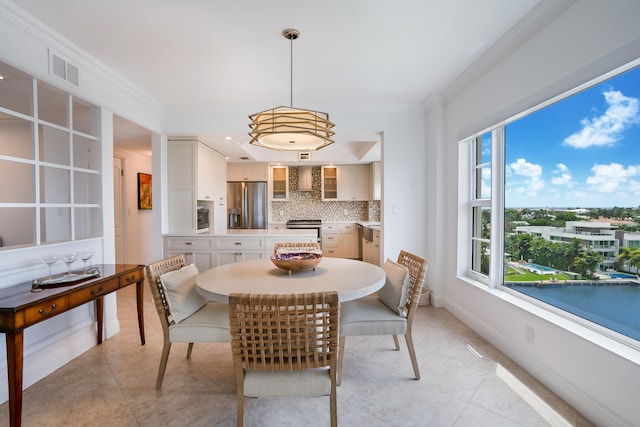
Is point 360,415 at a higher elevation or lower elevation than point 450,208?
lower

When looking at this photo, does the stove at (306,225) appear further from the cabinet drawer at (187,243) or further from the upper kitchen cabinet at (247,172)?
the cabinet drawer at (187,243)

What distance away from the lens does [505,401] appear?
72.5 inches

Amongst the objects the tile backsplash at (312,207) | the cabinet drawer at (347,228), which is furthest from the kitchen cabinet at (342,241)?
the tile backsplash at (312,207)

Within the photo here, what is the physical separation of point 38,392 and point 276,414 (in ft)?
A: 5.28

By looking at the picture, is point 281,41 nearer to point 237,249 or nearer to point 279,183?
point 237,249

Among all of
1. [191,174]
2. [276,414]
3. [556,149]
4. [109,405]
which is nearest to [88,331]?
[109,405]

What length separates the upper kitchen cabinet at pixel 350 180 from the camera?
680cm

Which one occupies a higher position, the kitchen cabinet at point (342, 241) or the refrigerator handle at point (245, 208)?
the refrigerator handle at point (245, 208)

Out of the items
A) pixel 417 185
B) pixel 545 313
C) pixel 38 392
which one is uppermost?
pixel 417 185

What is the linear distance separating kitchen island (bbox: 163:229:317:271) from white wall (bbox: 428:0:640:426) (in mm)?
2296

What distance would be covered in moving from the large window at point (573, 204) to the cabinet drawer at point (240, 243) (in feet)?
8.88

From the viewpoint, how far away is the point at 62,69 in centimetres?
236

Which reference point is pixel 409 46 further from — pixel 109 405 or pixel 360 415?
pixel 109 405

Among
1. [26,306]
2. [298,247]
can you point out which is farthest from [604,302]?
[26,306]
